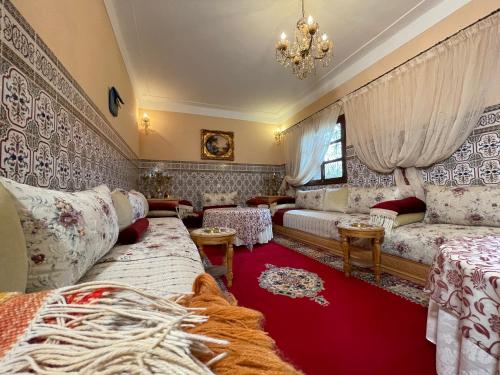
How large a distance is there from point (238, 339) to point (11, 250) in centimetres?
67

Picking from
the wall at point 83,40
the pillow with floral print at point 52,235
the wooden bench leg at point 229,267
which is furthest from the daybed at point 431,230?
the wall at point 83,40

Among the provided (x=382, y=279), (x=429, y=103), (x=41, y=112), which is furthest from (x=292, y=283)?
(x=429, y=103)

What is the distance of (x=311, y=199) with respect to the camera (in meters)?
4.33

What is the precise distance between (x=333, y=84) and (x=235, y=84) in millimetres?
1829

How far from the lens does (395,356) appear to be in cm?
121

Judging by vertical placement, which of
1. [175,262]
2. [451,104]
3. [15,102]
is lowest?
[175,262]

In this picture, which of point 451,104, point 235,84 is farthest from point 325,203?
point 235,84

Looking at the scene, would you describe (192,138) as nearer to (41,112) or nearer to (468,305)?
(41,112)

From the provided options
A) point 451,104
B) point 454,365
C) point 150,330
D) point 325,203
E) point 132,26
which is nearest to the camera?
point 150,330

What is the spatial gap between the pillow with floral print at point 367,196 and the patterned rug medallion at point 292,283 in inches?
56.6

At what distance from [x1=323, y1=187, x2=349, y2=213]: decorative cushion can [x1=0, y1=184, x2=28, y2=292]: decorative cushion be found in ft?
11.9

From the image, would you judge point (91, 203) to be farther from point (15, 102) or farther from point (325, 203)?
point (325, 203)

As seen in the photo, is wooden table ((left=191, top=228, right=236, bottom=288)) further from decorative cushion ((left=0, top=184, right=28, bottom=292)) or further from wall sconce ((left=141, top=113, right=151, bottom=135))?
wall sconce ((left=141, top=113, right=151, bottom=135))

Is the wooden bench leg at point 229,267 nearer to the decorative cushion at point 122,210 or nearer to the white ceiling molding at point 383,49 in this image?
the decorative cushion at point 122,210
